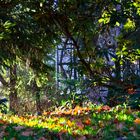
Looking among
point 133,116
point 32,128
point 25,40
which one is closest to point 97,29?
point 25,40

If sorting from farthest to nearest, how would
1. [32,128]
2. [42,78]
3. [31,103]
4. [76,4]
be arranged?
[31,103] → [42,78] → [76,4] → [32,128]

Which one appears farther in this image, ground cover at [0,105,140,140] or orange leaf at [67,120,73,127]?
orange leaf at [67,120,73,127]

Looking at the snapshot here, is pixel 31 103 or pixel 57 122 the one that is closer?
pixel 57 122

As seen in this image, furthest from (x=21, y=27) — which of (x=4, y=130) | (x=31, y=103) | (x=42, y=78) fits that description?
(x=31, y=103)

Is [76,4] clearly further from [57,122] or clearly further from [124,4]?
[57,122]

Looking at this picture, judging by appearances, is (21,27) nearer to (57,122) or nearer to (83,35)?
(83,35)

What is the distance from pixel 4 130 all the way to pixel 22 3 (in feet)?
9.79

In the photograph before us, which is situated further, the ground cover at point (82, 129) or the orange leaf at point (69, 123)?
the orange leaf at point (69, 123)

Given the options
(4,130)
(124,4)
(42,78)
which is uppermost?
(124,4)

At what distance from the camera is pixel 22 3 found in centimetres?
809

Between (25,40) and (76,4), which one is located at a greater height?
(76,4)

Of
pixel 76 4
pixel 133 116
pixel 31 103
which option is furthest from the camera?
pixel 31 103

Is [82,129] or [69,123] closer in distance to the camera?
[82,129]

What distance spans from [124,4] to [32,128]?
10.6 ft
